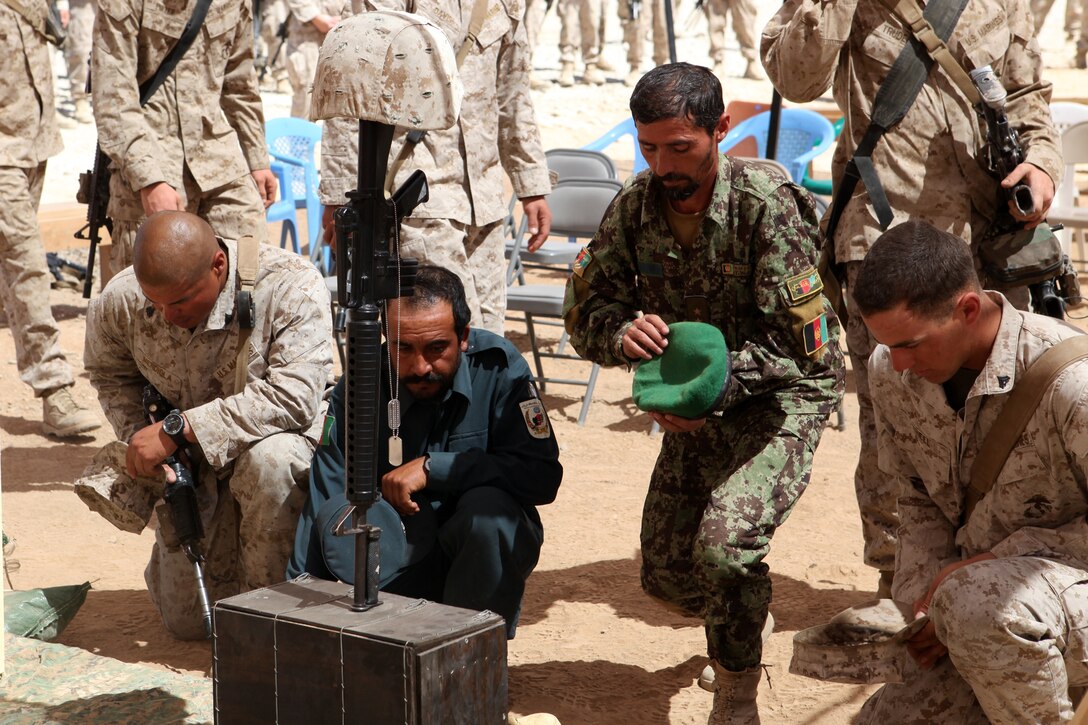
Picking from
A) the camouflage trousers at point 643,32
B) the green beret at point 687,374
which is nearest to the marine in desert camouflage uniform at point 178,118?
the green beret at point 687,374

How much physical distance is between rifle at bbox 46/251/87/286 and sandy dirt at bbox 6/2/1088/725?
2234mm

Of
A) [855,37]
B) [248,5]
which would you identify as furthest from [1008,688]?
[248,5]

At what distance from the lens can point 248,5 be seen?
5789 mm

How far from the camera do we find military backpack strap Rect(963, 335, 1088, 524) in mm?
2990

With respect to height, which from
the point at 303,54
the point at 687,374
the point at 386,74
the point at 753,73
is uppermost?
the point at 753,73

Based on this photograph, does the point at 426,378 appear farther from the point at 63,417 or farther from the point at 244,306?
the point at 63,417

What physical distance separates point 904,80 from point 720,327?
102cm

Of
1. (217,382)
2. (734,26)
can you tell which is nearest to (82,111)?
(734,26)

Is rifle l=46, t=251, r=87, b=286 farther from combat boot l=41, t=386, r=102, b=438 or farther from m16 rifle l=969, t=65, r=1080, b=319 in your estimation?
m16 rifle l=969, t=65, r=1080, b=319

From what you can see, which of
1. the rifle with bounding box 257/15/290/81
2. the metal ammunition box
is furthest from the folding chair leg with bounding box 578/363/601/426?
the rifle with bounding box 257/15/290/81

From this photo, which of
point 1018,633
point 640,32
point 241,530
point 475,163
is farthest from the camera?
point 640,32

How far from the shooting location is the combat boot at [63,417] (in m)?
6.62

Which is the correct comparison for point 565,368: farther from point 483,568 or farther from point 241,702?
point 241,702

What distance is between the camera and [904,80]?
13.1 ft
